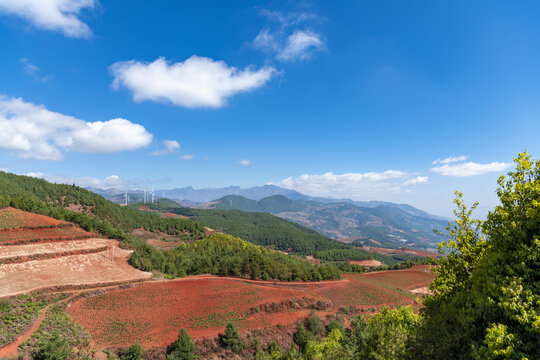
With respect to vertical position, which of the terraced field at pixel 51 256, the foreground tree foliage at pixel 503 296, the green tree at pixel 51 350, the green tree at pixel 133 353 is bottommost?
the green tree at pixel 133 353

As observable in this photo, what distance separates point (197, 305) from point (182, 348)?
1386cm

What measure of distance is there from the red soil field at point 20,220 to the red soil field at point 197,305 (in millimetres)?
33248

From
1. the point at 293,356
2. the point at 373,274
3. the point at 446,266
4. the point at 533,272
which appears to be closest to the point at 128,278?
the point at 293,356

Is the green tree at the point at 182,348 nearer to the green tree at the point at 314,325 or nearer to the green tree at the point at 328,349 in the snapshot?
the green tree at the point at 328,349

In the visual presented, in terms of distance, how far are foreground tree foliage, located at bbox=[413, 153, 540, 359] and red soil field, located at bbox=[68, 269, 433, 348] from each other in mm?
40919

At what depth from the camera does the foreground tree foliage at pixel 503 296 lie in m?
9.38

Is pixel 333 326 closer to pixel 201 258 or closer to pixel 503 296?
pixel 201 258

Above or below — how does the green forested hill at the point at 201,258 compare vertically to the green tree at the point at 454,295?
below

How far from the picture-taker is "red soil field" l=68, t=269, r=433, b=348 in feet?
138

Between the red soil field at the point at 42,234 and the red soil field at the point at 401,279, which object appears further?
the red soil field at the point at 401,279

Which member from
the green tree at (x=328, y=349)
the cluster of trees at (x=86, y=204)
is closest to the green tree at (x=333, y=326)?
the green tree at (x=328, y=349)

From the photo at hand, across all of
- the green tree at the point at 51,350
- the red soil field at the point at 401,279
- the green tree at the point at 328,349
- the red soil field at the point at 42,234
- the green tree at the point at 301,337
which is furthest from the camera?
the red soil field at the point at 401,279

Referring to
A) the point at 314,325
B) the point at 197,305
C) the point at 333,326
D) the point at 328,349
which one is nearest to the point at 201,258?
the point at 197,305

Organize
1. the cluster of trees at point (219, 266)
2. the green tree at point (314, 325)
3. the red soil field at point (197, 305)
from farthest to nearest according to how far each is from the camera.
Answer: the cluster of trees at point (219, 266), the green tree at point (314, 325), the red soil field at point (197, 305)
